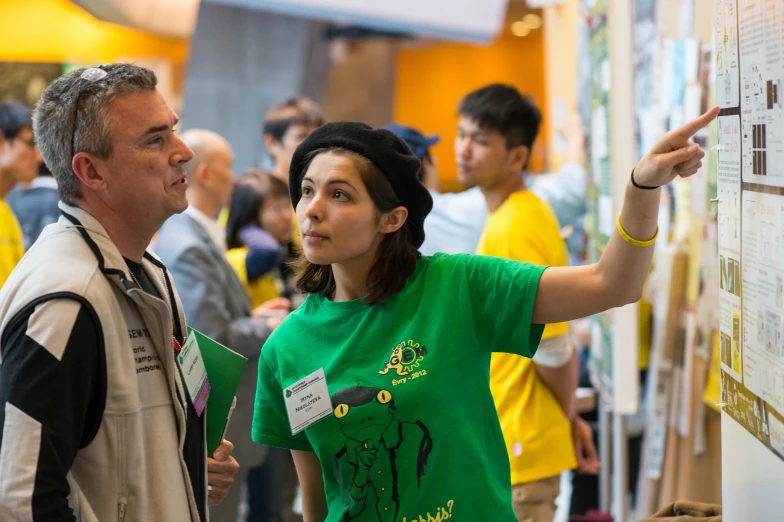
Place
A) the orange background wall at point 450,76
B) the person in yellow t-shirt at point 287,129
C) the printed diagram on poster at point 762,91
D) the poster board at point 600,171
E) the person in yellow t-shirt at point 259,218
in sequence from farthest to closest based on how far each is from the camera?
the orange background wall at point 450,76
the person in yellow t-shirt at point 287,129
the person in yellow t-shirt at point 259,218
the poster board at point 600,171
the printed diagram on poster at point 762,91

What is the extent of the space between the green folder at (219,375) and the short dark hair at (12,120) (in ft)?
9.29

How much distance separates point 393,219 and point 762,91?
74cm

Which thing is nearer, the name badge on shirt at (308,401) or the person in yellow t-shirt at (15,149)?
the name badge on shirt at (308,401)

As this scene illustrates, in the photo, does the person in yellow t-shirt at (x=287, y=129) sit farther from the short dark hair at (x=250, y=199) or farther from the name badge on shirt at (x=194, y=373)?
the name badge on shirt at (x=194, y=373)

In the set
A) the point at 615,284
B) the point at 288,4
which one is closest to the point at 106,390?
the point at 615,284

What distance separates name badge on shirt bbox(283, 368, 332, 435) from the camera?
177 cm

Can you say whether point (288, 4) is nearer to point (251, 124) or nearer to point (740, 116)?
point (251, 124)

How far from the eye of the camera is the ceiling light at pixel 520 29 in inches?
674

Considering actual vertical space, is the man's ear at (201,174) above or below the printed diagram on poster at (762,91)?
below

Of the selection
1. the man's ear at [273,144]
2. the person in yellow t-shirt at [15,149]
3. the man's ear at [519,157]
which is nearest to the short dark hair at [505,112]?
the man's ear at [519,157]

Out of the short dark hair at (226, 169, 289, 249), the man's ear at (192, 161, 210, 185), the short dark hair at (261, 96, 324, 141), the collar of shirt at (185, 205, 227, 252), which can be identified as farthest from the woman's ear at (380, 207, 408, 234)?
the short dark hair at (261, 96, 324, 141)

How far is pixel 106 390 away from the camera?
5.13 ft

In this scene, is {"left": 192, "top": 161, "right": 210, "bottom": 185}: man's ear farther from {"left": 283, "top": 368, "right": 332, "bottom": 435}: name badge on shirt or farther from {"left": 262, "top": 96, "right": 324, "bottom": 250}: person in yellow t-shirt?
{"left": 283, "top": 368, "right": 332, "bottom": 435}: name badge on shirt

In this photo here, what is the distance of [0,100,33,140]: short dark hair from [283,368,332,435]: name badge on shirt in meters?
3.07
